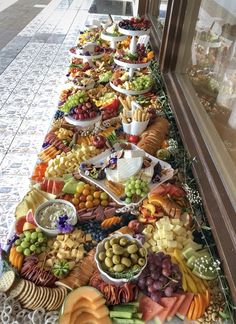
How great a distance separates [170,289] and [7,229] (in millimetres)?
934

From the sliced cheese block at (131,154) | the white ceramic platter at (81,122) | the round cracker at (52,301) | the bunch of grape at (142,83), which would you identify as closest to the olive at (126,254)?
the round cracker at (52,301)

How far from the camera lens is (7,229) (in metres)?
1.62

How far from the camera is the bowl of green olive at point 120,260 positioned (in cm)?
105

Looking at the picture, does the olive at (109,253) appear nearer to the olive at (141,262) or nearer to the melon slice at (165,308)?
the olive at (141,262)

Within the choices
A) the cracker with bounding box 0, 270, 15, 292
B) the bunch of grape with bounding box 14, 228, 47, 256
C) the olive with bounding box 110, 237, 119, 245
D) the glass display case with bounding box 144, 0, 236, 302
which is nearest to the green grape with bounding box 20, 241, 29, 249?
the bunch of grape with bounding box 14, 228, 47, 256

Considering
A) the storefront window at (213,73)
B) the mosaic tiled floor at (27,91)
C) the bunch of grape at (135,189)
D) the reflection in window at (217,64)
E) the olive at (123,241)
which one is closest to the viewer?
the olive at (123,241)

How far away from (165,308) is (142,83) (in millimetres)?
1542

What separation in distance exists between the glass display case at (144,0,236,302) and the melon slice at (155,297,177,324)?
20 centimetres

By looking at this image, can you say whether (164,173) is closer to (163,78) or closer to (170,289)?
(170,289)

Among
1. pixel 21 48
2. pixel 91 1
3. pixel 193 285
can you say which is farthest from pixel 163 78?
pixel 91 1

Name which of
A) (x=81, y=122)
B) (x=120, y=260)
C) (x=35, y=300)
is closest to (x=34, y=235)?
(x=35, y=300)

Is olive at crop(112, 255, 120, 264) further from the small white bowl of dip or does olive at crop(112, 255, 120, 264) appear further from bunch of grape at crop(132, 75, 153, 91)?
bunch of grape at crop(132, 75, 153, 91)

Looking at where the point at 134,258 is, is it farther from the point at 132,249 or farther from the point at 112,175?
the point at 112,175

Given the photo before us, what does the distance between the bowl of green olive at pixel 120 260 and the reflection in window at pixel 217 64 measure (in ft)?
2.31
